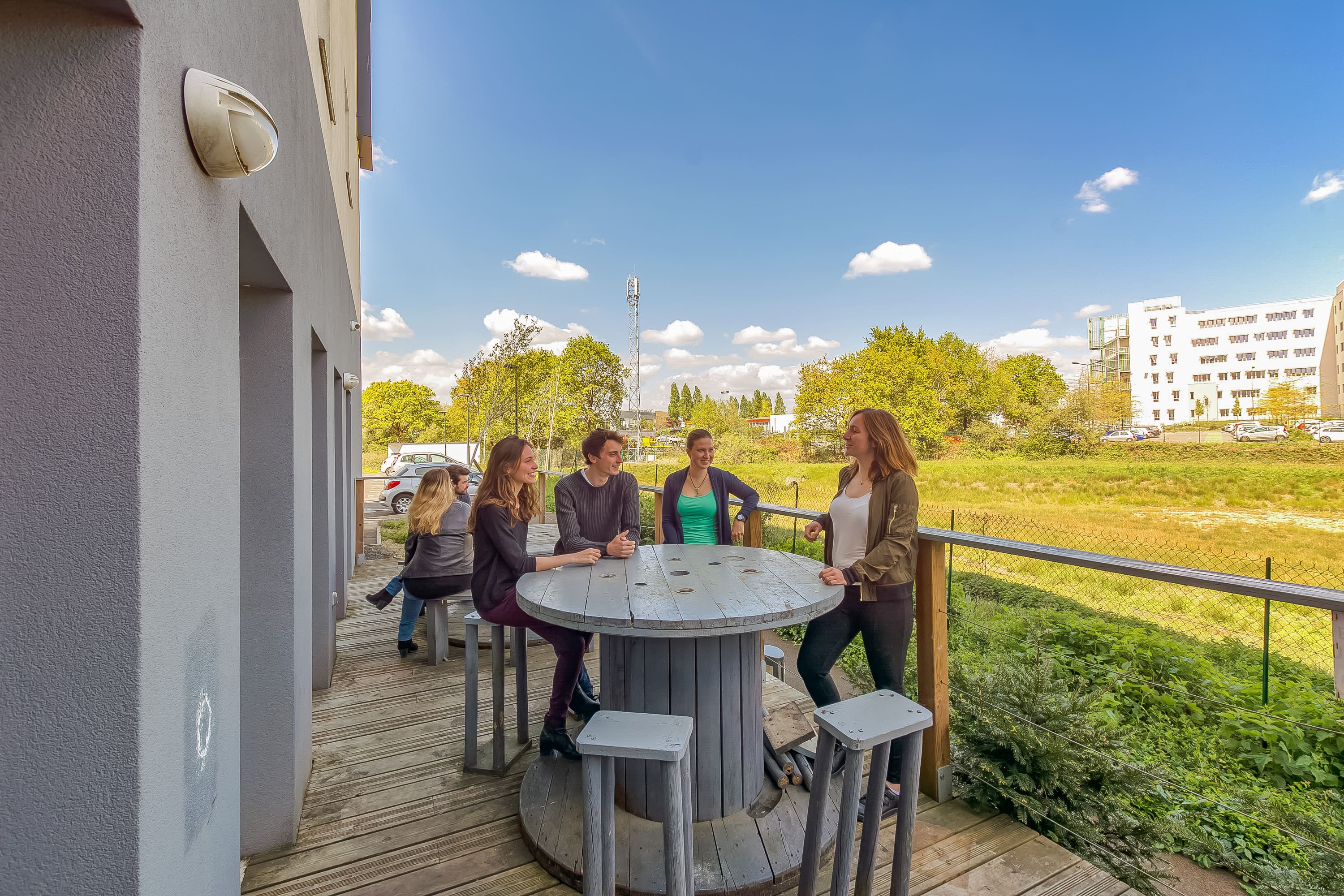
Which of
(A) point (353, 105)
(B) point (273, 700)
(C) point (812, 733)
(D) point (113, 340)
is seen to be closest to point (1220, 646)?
(C) point (812, 733)

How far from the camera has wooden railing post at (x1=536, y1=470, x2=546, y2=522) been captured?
8.68m

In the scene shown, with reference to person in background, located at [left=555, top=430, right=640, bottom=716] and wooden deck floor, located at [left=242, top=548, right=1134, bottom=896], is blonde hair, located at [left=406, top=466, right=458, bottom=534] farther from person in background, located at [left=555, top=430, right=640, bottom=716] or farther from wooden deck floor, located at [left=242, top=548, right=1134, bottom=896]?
person in background, located at [left=555, top=430, right=640, bottom=716]

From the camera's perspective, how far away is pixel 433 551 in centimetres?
370

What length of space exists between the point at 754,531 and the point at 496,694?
1.66m

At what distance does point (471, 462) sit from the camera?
77.7ft

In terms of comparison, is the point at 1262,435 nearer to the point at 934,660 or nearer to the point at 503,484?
the point at 934,660

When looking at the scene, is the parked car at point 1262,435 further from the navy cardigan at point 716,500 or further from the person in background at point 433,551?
the person in background at point 433,551

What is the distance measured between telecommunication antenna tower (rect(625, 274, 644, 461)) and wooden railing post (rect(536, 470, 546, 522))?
78.1 feet

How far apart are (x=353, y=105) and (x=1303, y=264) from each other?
8333 centimetres

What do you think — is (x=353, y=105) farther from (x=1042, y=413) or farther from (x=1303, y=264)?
(x=1303, y=264)

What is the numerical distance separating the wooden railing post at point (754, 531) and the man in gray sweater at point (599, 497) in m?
0.79

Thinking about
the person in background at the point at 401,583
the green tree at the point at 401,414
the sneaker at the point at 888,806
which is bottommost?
the sneaker at the point at 888,806

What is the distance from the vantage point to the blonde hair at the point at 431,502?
368 cm

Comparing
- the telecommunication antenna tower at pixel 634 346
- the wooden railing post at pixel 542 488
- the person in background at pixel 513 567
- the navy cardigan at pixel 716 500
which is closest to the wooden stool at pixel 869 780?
the person in background at pixel 513 567
